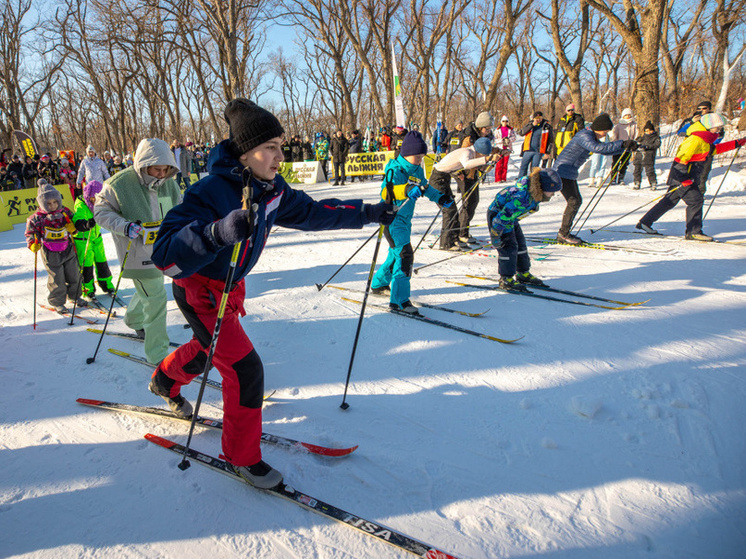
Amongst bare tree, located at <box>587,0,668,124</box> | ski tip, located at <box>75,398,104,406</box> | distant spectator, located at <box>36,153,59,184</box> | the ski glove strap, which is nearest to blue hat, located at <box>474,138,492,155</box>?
the ski glove strap

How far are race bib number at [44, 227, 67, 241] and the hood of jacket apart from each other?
2.11 metres

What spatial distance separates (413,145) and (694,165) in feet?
16.7

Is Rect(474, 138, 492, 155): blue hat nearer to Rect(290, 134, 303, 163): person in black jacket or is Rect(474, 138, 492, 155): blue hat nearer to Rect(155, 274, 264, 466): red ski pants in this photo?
Rect(155, 274, 264, 466): red ski pants

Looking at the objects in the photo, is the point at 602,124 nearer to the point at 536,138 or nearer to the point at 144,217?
the point at 536,138

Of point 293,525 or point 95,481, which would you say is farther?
point 95,481

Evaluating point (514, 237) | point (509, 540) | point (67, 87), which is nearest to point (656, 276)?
point (514, 237)

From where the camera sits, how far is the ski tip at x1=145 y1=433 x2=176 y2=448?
2.43 meters

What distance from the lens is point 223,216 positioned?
6.31 feet

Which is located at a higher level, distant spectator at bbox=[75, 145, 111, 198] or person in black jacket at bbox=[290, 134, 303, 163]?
person in black jacket at bbox=[290, 134, 303, 163]

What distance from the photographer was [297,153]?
19.1 meters

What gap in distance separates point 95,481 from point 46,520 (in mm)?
249

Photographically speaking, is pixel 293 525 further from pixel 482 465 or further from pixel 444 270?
pixel 444 270

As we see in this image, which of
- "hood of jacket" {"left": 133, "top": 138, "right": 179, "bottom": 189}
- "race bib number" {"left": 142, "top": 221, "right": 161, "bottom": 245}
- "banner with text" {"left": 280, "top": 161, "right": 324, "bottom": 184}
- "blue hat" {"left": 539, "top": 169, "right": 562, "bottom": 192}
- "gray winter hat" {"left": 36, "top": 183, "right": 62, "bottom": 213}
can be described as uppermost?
"banner with text" {"left": 280, "top": 161, "right": 324, "bottom": 184}

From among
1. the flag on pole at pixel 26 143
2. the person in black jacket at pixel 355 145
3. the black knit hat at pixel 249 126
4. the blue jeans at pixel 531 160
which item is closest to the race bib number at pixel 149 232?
the black knit hat at pixel 249 126
